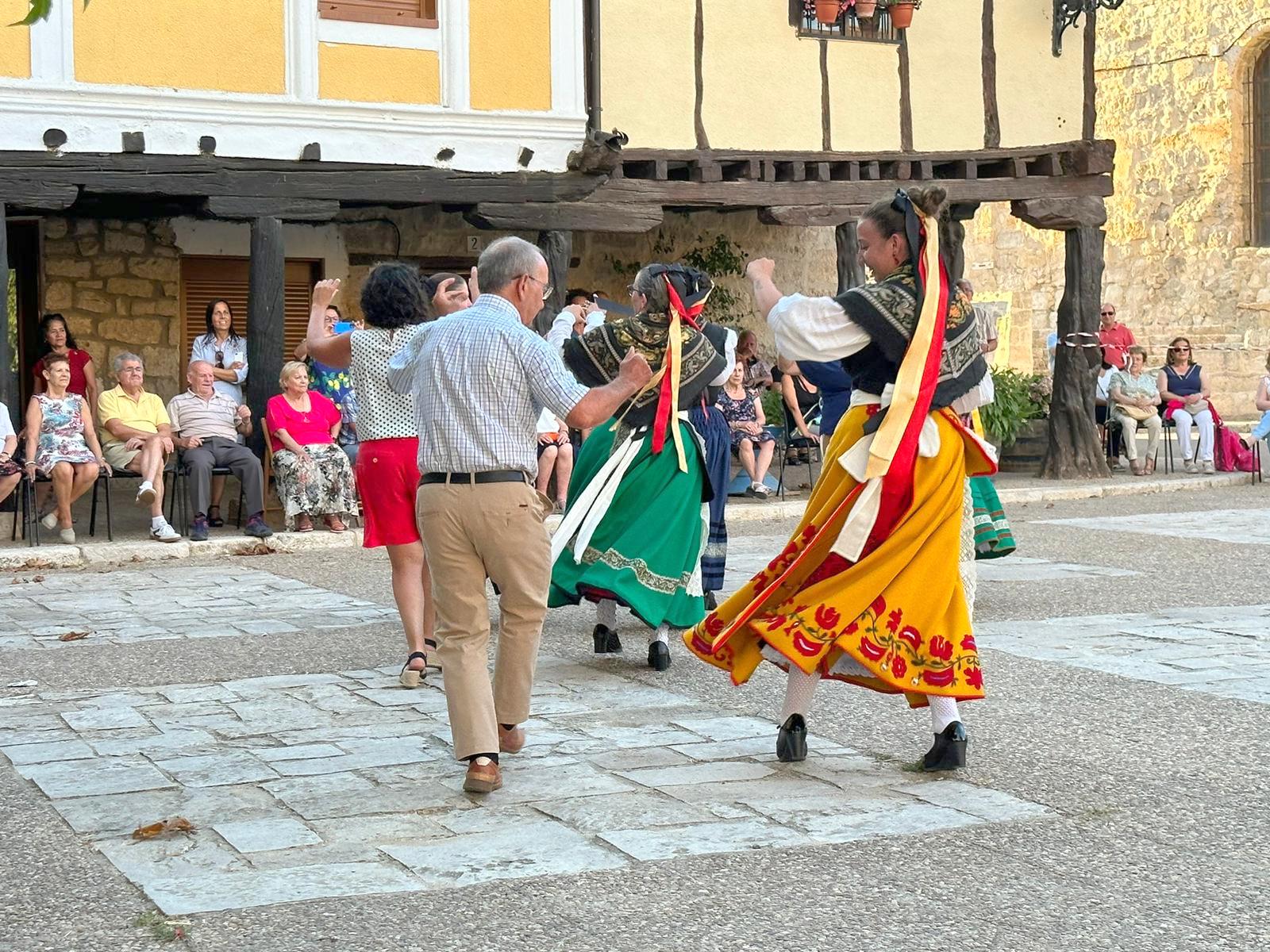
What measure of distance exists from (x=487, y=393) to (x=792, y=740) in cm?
136

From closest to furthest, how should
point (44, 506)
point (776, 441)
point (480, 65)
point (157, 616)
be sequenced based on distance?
point (157, 616) → point (44, 506) → point (480, 65) → point (776, 441)

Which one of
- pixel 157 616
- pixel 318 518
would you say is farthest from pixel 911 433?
pixel 318 518

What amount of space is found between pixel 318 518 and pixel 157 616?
12.9 feet

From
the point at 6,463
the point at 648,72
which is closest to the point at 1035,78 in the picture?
the point at 648,72

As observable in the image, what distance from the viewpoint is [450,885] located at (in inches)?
155

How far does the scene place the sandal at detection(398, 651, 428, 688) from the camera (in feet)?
21.5

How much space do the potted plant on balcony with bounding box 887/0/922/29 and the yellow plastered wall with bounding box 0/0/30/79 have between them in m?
7.48

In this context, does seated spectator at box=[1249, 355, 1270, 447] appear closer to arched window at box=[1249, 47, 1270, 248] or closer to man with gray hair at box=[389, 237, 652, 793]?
arched window at box=[1249, 47, 1270, 248]

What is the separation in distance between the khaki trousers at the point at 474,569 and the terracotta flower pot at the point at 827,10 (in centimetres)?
1116

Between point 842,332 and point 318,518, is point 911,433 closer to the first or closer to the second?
point 842,332

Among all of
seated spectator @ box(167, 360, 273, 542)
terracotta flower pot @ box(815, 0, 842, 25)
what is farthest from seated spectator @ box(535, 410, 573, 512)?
terracotta flower pot @ box(815, 0, 842, 25)

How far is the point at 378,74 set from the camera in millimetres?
13266

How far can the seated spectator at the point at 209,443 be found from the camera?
38.7 ft

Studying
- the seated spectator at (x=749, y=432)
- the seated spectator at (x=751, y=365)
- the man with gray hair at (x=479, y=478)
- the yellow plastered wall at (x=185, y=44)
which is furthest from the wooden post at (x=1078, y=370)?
the man with gray hair at (x=479, y=478)
